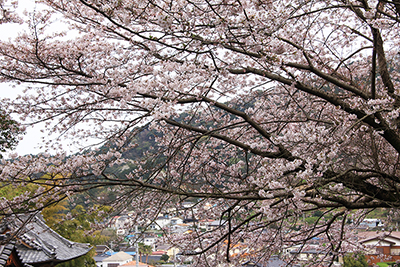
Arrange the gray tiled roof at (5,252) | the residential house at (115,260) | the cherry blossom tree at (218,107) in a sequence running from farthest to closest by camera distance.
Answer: the residential house at (115,260)
the gray tiled roof at (5,252)
the cherry blossom tree at (218,107)

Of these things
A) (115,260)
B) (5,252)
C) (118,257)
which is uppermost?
(118,257)

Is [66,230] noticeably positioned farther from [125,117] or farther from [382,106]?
[382,106]

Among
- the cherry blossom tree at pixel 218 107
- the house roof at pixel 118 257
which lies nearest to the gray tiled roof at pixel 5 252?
the cherry blossom tree at pixel 218 107

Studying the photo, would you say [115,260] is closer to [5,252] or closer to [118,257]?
[118,257]

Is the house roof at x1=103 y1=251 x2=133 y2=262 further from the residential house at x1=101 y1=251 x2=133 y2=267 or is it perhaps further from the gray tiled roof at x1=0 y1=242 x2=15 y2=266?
the gray tiled roof at x1=0 y1=242 x2=15 y2=266

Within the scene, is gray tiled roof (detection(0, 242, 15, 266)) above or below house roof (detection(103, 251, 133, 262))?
below

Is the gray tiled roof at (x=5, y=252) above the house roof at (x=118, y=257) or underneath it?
underneath

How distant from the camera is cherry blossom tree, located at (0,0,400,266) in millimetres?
2986

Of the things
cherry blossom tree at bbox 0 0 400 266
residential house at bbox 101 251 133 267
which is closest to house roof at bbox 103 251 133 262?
residential house at bbox 101 251 133 267

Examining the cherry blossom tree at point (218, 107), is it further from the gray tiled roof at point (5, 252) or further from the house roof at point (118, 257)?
the house roof at point (118, 257)

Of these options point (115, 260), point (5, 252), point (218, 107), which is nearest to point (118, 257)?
point (115, 260)

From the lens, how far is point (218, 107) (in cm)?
374

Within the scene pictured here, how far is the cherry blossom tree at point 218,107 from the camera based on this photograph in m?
2.99

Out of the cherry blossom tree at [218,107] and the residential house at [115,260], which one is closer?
the cherry blossom tree at [218,107]
